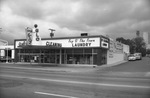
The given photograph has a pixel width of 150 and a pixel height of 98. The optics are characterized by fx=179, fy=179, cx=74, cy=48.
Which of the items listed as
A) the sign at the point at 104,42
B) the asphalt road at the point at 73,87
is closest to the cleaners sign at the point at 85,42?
the sign at the point at 104,42

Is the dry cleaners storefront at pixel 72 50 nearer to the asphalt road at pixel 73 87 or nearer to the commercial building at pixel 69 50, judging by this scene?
the commercial building at pixel 69 50

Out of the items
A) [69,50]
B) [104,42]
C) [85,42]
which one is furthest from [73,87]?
[104,42]

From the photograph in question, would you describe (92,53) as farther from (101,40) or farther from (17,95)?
(17,95)

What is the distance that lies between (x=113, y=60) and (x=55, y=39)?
46.5ft

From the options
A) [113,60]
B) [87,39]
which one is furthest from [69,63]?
[113,60]

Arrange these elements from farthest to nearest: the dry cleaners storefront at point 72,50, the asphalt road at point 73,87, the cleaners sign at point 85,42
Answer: the cleaners sign at point 85,42, the dry cleaners storefront at point 72,50, the asphalt road at point 73,87

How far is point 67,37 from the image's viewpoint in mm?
32469

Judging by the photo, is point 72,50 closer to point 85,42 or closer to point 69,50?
point 69,50

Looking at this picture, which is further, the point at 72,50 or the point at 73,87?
the point at 72,50

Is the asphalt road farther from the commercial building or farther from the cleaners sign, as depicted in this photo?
the cleaners sign

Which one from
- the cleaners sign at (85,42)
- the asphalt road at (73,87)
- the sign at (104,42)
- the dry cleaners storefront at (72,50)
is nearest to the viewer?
the asphalt road at (73,87)

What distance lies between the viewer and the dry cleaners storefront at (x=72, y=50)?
30109mm

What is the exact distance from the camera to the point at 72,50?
32.0 meters

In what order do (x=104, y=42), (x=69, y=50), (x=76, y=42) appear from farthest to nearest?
1. (x=69, y=50)
2. (x=104, y=42)
3. (x=76, y=42)
